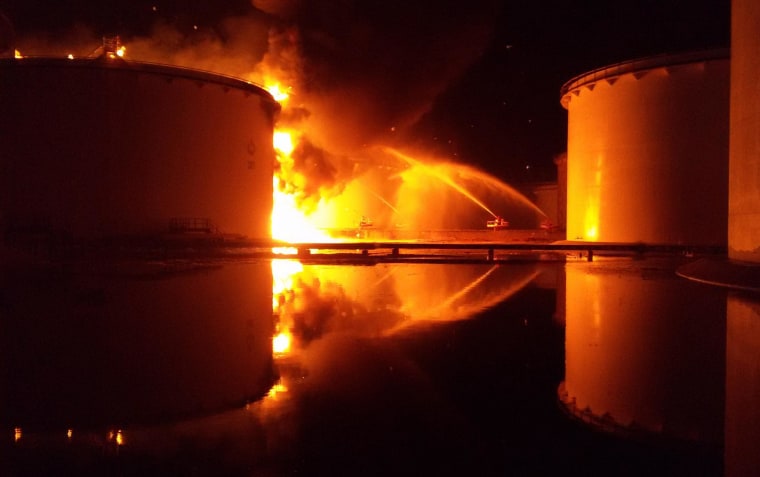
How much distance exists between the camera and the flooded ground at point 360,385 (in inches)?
161

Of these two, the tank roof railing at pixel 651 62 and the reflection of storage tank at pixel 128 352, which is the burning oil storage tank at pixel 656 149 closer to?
the tank roof railing at pixel 651 62

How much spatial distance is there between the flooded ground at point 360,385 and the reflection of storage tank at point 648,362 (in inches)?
1.1

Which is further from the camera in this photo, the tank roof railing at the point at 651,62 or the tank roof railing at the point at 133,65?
the tank roof railing at the point at 651,62

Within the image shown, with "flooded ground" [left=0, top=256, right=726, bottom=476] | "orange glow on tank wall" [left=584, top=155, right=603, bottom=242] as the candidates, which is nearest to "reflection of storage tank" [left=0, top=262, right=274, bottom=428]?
"flooded ground" [left=0, top=256, right=726, bottom=476]

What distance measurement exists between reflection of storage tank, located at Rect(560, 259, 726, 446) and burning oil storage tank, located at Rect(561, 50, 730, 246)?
1429 centimetres

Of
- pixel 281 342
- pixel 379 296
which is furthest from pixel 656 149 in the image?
pixel 281 342

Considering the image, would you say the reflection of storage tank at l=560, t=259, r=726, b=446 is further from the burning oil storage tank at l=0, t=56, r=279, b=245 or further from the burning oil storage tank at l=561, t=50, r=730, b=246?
the burning oil storage tank at l=0, t=56, r=279, b=245

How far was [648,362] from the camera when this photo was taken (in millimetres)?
6836

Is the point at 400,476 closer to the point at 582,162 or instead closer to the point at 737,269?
the point at 737,269

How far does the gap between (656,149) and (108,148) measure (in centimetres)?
2148

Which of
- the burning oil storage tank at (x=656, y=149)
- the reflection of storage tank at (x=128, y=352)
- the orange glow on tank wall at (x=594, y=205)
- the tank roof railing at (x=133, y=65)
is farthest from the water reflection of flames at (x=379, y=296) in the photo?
the tank roof railing at (x=133, y=65)

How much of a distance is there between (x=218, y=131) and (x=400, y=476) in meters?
25.2

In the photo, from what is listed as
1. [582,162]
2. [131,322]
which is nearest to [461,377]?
[131,322]

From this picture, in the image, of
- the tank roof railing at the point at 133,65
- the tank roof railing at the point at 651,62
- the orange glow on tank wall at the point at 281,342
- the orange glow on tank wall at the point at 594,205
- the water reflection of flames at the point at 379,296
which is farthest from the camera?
the orange glow on tank wall at the point at 594,205
